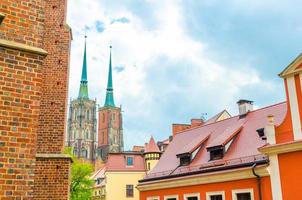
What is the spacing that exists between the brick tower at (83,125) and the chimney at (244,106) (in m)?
102

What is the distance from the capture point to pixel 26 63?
5.77 meters

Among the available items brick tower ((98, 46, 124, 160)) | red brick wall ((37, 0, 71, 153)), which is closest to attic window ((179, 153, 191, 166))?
red brick wall ((37, 0, 71, 153))

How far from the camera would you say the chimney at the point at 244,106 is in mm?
21611

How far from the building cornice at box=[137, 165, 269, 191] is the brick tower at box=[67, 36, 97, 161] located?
331 ft

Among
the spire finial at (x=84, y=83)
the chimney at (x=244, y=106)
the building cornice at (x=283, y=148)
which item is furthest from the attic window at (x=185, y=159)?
the spire finial at (x=84, y=83)

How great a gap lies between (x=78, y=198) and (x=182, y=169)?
63.0 feet

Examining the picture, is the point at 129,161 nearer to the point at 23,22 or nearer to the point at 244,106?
the point at 244,106

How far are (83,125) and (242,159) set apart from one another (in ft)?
361

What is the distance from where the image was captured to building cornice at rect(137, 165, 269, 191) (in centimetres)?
1571

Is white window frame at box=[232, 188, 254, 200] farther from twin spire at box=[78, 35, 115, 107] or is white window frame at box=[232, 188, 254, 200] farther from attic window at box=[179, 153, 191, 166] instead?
twin spire at box=[78, 35, 115, 107]

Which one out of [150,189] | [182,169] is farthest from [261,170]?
[150,189]

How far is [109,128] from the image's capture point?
125000mm

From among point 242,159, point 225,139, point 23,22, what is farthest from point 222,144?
point 23,22

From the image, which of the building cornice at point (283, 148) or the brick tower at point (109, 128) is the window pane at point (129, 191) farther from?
the brick tower at point (109, 128)
